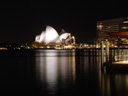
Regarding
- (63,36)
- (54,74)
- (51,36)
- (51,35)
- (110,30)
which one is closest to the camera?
(54,74)

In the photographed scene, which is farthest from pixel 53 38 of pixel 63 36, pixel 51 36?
pixel 63 36

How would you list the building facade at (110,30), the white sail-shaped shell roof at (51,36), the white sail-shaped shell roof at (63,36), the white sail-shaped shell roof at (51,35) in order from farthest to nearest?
the white sail-shaped shell roof at (63,36) → the white sail-shaped shell roof at (51,36) → the white sail-shaped shell roof at (51,35) → the building facade at (110,30)

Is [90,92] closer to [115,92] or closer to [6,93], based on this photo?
[115,92]

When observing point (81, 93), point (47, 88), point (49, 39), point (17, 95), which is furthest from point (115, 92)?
point (49, 39)

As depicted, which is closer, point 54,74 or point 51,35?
point 54,74

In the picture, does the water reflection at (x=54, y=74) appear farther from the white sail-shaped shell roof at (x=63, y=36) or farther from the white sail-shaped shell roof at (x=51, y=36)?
the white sail-shaped shell roof at (x=63, y=36)

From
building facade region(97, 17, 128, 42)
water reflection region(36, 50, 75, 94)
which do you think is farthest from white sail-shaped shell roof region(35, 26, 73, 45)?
water reflection region(36, 50, 75, 94)

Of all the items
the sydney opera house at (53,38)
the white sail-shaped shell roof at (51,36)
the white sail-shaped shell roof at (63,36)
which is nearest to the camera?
the white sail-shaped shell roof at (51,36)

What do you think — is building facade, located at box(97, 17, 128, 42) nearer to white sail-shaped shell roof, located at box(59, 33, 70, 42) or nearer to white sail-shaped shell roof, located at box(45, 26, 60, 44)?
white sail-shaped shell roof, located at box(59, 33, 70, 42)

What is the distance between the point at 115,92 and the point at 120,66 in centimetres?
893

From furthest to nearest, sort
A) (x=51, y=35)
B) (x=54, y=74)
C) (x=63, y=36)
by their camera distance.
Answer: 1. (x=63, y=36)
2. (x=51, y=35)
3. (x=54, y=74)

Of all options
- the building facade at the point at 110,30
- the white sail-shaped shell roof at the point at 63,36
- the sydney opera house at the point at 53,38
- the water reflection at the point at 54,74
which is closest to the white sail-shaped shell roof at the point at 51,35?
the sydney opera house at the point at 53,38

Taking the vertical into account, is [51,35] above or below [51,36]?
above

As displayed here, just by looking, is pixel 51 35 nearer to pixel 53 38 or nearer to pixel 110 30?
pixel 53 38
